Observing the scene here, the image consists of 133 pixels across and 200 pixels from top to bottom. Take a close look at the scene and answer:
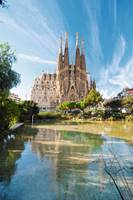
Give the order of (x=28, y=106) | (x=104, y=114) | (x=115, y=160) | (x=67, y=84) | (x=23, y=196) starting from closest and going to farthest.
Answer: (x=23, y=196), (x=115, y=160), (x=28, y=106), (x=104, y=114), (x=67, y=84)

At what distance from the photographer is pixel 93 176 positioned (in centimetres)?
955

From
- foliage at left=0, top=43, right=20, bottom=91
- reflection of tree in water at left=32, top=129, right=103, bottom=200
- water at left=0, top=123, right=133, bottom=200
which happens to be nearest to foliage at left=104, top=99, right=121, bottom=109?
foliage at left=0, top=43, right=20, bottom=91

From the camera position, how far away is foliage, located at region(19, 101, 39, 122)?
44.7m

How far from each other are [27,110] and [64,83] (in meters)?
62.3

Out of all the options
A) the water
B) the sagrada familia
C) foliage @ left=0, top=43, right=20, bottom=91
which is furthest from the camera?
the sagrada familia

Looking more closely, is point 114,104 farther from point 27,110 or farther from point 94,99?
point 27,110

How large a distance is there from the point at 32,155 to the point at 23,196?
6713 millimetres

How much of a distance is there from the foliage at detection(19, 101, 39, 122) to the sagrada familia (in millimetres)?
51693

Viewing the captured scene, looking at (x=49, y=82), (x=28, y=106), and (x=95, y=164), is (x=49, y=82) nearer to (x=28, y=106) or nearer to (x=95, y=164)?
(x=28, y=106)

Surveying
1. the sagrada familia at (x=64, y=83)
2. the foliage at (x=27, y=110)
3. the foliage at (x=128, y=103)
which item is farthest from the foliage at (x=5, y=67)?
the sagrada familia at (x=64, y=83)

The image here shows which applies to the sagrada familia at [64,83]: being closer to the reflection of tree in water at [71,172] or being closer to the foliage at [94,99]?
the foliage at [94,99]

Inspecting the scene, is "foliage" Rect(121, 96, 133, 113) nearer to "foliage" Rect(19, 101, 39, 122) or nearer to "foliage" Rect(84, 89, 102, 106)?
"foliage" Rect(84, 89, 102, 106)

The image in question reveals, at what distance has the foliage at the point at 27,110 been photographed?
44706 millimetres

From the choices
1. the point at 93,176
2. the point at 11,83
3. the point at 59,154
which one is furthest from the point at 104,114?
the point at 93,176
